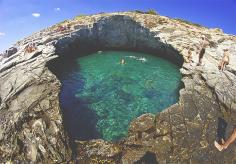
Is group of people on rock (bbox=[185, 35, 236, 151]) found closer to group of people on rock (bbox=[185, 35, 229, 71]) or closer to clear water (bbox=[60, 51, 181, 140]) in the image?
group of people on rock (bbox=[185, 35, 229, 71])

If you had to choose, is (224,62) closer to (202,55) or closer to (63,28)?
(202,55)

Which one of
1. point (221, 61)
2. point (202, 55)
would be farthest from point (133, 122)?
point (202, 55)

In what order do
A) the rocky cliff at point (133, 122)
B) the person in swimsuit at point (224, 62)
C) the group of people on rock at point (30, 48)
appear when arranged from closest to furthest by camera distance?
the rocky cliff at point (133, 122) < the person in swimsuit at point (224, 62) < the group of people on rock at point (30, 48)

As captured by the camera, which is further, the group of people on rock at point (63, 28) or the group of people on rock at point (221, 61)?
the group of people on rock at point (63, 28)

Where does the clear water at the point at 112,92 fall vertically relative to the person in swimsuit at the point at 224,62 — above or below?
below

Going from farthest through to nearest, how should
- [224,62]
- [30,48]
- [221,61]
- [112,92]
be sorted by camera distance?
[30,48]
[112,92]
[221,61]
[224,62]

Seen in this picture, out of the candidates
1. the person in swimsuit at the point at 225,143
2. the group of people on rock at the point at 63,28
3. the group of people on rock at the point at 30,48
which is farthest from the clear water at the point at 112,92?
the person in swimsuit at the point at 225,143

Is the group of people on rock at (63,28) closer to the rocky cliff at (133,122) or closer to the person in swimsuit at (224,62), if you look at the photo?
the rocky cliff at (133,122)

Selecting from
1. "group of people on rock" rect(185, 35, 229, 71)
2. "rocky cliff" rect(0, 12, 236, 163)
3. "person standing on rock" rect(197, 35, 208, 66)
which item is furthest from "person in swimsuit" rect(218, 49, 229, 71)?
"person standing on rock" rect(197, 35, 208, 66)
